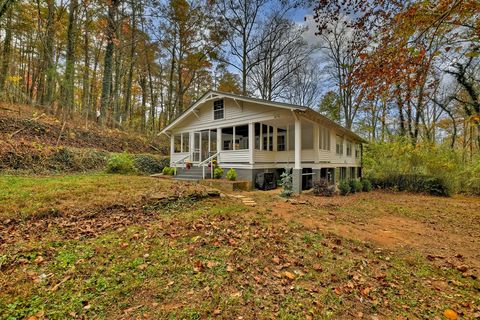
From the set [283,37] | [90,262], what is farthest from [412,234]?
[283,37]

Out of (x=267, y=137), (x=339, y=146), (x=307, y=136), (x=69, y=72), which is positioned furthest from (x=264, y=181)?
(x=69, y=72)

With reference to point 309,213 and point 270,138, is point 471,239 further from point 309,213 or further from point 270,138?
point 270,138

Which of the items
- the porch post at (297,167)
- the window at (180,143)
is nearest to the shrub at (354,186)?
the porch post at (297,167)

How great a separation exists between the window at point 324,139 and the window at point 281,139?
2075mm

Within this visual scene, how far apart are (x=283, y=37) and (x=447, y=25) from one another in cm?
1720

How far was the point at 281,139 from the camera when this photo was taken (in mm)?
13992

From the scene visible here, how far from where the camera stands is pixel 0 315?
236cm

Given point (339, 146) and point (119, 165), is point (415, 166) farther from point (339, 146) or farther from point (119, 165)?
point (119, 165)

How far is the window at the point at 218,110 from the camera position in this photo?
44.4 feet

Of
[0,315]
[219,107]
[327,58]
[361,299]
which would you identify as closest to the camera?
[0,315]

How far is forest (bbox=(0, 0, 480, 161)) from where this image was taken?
49.0 ft

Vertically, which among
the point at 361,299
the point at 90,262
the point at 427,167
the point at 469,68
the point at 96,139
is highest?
the point at 469,68

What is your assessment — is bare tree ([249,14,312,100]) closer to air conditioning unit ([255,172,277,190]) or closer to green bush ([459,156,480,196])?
air conditioning unit ([255,172,277,190])

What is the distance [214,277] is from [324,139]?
12.1 m
